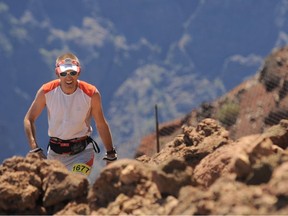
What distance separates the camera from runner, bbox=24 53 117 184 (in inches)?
216

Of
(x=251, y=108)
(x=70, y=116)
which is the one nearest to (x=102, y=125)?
(x=70, y=116)

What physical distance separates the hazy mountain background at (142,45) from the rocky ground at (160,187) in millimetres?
150362

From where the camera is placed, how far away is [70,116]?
18.1 ft

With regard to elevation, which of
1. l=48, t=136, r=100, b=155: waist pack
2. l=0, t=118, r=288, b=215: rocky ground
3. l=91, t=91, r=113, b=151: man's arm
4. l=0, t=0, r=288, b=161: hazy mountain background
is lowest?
l=0, t=118, r=288, b=215: rocky ground

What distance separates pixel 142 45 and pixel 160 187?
173241mm

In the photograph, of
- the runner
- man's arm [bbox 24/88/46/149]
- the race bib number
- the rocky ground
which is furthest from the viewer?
man's arm [bbox 24/88/46/149]

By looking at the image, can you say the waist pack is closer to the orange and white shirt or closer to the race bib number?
the orange and white shirt

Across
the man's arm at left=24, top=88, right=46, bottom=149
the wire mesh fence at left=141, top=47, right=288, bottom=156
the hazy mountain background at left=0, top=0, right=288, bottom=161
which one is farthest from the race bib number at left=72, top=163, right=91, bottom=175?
the hazy mountain background at left=0, top=0, right=288, bottom=161

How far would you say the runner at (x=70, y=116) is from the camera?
5.48 metres

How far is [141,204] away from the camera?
3.29 meters

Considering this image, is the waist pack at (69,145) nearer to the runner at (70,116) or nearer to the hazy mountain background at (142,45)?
the runner at (70,116)

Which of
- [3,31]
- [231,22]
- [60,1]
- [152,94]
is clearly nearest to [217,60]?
[231,22]

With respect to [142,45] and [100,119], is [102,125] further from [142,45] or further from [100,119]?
[142,45]

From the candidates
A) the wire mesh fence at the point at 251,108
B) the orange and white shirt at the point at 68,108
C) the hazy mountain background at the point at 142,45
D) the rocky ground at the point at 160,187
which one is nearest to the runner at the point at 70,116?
the orange and white shirt at the point at 68,108
